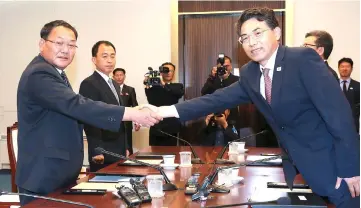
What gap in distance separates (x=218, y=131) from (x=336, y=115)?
2.71m

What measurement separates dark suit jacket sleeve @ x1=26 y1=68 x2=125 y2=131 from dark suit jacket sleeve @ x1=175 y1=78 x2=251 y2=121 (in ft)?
1.28

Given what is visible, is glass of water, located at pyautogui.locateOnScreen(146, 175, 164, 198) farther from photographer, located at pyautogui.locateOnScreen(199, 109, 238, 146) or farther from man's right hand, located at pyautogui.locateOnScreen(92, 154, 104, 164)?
photographer, located at pyautogui.locateOnScreen(199, 109, 238, 146)

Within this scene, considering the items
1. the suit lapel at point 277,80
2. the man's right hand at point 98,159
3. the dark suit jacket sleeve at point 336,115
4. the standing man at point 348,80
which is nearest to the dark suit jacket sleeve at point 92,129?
the man's right hand at point 98,159

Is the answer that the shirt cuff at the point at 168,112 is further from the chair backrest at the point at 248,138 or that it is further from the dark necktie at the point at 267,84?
the chair backrest at the point at 248,138

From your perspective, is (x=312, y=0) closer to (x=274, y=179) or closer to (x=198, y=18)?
(x=198, y=18)

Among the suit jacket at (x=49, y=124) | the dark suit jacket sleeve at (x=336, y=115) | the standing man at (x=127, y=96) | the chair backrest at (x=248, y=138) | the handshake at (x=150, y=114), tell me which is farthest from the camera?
the standing man at (x=127, y=96)

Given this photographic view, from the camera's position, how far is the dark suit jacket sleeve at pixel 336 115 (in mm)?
1604

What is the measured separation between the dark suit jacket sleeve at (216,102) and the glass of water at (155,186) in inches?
24.3

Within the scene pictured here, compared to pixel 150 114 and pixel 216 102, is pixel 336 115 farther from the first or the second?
pixel 150 114

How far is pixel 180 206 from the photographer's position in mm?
1672

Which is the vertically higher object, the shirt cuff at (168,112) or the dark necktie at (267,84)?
the dark necktie at (267,84)

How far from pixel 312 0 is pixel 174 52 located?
1.98 meters

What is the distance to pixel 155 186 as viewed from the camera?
1824mm

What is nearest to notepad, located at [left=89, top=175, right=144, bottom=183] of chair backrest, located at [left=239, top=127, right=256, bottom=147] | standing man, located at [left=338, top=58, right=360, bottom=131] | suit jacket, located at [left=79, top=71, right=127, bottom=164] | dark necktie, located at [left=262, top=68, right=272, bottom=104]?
dark necktie, located at [left=262, top=68, right=272, bottom=104]
